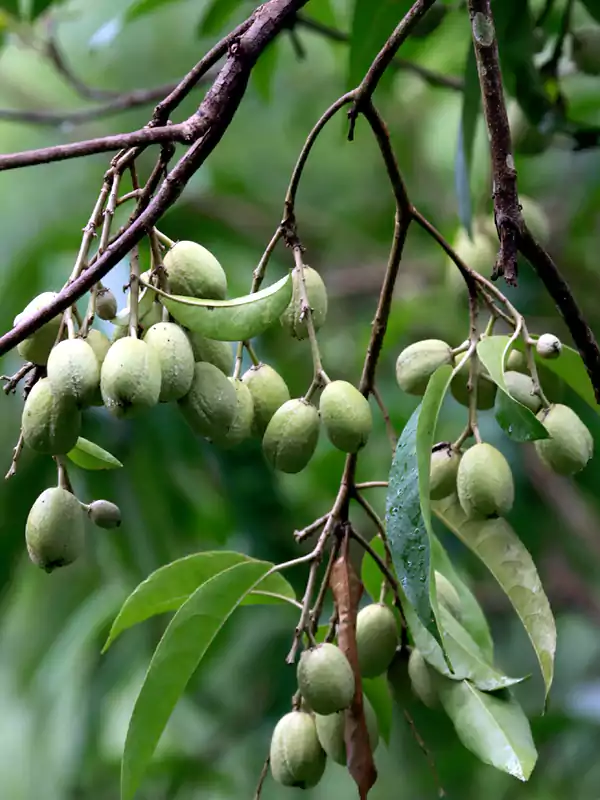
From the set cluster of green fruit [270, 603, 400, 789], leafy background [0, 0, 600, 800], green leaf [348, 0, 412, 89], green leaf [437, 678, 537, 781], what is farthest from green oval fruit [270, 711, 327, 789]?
green leaf [348, 0, 412, 89]

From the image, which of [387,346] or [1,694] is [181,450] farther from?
[1,694]

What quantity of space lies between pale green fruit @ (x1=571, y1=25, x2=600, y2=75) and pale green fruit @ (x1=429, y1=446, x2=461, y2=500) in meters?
0.67

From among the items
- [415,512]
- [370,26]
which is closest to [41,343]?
[415,512]

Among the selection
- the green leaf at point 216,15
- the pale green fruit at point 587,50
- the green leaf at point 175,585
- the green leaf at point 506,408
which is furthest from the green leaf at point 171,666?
the green leaf at point 216,15

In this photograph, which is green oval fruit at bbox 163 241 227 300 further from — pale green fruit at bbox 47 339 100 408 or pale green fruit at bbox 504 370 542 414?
pale green fruit at bbox 504 370 542 414

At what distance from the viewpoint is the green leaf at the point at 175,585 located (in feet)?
3.12

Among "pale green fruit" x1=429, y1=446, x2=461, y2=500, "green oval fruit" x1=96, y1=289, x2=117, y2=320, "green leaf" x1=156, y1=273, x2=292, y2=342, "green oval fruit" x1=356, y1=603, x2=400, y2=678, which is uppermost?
"green oval fruit" x1=96, y1=289, x2=117, y2=320

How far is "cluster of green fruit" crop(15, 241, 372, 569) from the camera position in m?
0.71

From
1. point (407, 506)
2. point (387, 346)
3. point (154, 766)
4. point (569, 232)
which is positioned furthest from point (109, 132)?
point (407, 506)

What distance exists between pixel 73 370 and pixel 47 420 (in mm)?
51

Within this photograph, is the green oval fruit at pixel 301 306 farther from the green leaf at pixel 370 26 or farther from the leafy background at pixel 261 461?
the green leaf at pixel 370 26

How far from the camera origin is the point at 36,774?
2.31 metres

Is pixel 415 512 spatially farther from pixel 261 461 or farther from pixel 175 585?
pixel 261 461

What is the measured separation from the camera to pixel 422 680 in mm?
905
